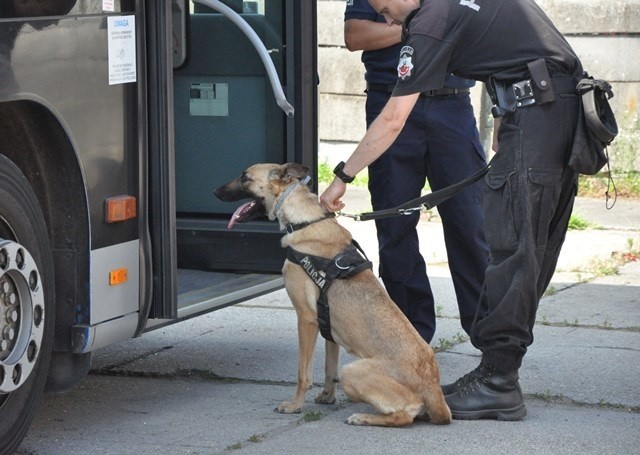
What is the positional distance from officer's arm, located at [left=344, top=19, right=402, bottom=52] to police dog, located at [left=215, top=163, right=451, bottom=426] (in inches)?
36.8

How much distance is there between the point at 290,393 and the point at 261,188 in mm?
912

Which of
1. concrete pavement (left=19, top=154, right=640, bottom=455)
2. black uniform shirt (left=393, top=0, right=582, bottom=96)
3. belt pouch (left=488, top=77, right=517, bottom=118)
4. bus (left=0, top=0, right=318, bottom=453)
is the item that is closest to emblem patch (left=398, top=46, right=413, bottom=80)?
black uniform shirt (left=393, top=0, right=582, bottom=96)

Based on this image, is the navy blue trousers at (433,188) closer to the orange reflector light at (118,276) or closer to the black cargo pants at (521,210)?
the black cargo pants at (521,210)

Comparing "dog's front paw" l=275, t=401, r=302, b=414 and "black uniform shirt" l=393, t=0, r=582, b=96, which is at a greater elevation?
"black uniform shirt" l=393, t=0, r=582, b=96

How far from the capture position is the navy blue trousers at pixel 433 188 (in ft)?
17.4

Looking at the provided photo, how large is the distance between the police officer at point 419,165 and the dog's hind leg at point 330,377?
0.82 m

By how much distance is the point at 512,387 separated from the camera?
4.56 m

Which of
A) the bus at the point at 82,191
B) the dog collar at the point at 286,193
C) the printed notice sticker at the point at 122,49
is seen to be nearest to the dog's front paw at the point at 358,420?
the bus at the point at 82,191

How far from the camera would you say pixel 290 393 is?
16.3 feet

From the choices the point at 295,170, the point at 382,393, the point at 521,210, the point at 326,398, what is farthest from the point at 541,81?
the point at 326,398

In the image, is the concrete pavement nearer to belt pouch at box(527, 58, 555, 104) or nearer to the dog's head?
the dog's head

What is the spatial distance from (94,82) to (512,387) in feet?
6.57

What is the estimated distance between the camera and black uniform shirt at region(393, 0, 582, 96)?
4.30 m

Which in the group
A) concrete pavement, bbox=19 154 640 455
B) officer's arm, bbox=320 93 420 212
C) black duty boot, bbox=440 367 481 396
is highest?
officer's arm, bbox=320 93 420 212
